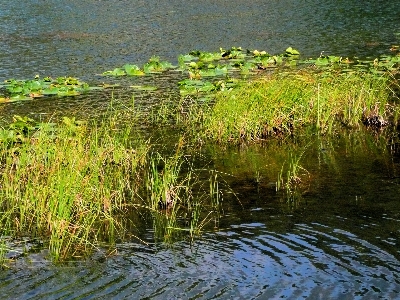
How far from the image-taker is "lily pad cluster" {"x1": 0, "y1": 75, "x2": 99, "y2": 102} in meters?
17.9

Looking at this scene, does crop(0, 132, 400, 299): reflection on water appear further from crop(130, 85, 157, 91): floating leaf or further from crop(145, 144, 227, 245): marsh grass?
Answer: crop(130, 85, 157, 91): floating leaf

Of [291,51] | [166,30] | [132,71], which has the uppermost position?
[166,30]

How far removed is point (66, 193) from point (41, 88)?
1065 centimetres

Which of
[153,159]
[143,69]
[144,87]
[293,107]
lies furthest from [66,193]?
[143,69]

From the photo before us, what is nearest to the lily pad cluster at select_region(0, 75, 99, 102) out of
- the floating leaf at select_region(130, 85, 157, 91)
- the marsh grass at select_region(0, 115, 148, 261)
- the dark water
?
the dark water

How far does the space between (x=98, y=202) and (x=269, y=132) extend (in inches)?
209

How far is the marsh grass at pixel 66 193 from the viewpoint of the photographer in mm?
8258

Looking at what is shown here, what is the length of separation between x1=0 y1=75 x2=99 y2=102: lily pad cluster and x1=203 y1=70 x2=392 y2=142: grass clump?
5.48 meters

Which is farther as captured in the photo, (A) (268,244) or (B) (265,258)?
(A) (268,244)

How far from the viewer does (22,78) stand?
20891 mm

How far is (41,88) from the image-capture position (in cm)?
1847

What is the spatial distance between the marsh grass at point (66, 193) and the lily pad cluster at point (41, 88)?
Result: 712cm

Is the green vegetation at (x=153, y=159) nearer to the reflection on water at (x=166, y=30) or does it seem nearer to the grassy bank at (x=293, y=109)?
the grassy bank at (x=293, y=109)

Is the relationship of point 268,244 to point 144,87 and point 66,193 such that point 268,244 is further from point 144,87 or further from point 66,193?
point 144,87
